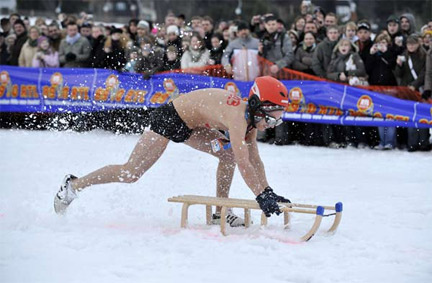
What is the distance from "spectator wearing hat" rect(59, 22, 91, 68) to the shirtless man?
7571 mm

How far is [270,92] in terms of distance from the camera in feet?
20.3

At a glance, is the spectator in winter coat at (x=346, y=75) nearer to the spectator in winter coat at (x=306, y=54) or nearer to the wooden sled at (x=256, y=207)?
the spectator in winter coat at (x=306, y=54)

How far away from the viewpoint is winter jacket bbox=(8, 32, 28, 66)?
49.2 ft

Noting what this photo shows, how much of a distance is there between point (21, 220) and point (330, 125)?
6.43 meters

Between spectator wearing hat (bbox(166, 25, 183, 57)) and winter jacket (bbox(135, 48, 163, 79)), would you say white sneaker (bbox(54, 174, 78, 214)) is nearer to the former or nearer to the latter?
winter jacket (bbox(135, 48, 163, 79))

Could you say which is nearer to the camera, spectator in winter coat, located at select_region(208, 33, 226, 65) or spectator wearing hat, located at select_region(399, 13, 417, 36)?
spectator wearing hat, located at select_region(399, 13, 417, 36)

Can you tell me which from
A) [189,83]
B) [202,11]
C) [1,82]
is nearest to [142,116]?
[189,83]

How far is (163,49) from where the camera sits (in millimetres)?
13258

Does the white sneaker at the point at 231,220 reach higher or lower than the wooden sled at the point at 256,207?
lower

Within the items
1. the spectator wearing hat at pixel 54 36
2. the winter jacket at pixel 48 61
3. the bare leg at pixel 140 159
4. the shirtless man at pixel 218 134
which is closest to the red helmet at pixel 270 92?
the shirtless man at pixel 218 134

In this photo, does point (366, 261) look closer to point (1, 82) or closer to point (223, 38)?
point (223, 38)

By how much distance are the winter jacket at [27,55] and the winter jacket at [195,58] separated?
3.38 meters

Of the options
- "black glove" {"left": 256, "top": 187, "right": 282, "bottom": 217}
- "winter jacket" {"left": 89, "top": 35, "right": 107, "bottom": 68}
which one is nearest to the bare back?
"black glove" {"left": 256, "top": 187, "right": 282, "bottom": 217}

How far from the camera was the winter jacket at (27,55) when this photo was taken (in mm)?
14586
